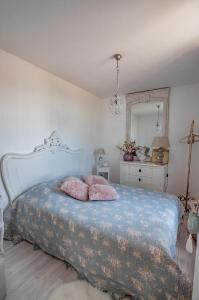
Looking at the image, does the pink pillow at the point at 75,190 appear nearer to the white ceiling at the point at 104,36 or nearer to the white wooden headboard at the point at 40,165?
the white wooden headboard at the point at 40,165

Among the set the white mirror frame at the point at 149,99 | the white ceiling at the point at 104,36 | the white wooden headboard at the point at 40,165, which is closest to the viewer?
the white ceiling at the point at 104,36

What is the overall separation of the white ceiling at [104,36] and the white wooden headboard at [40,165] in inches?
47.0

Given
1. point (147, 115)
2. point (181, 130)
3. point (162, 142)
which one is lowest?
point (162, 142)

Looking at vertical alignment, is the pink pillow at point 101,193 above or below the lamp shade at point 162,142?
below

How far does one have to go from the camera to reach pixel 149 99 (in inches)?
133

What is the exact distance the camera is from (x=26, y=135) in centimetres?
237

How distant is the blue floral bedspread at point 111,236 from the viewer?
1.24 m

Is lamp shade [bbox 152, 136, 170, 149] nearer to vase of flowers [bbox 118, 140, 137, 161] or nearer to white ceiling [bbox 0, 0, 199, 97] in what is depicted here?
vase of flowers [bbox 118, 140, 137, 161]

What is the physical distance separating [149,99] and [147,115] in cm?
32

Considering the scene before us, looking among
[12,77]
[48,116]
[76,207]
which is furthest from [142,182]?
[12,77]

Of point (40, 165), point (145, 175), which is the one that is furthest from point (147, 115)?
point (40, 165)

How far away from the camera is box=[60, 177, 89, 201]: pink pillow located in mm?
2131

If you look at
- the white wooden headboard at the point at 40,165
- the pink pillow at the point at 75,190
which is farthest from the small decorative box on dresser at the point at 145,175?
the pink pillow at the point at 75,190

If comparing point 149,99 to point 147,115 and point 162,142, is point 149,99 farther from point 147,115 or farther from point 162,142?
point 162,142
